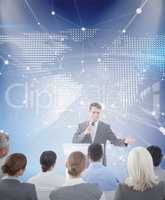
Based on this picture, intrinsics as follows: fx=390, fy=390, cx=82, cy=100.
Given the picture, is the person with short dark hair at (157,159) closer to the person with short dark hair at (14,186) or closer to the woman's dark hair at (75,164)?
the woman's dark hair at (75,164)

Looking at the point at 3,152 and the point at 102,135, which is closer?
the point at 3,152

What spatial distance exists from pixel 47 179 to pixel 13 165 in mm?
501

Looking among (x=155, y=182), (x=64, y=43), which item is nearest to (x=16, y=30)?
(x=64, y=43)

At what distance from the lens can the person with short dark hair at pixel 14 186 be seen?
2.49m

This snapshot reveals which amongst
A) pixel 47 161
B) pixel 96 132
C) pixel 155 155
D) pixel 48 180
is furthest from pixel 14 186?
pixel 96 132

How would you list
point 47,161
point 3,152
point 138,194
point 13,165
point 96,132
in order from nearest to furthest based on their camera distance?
point 138,194
point 13,165
point 47,161
point 3,152
point 96,132

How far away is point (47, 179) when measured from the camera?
10.1ft

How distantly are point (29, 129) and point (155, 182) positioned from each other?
14.7 ft

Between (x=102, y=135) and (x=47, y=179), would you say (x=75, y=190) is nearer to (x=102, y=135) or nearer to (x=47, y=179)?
(x=47, y=179)

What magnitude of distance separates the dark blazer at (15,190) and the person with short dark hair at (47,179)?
1.40 ft

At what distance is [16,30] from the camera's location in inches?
259

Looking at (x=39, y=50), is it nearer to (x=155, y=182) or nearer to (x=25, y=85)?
(x=25, y=85)

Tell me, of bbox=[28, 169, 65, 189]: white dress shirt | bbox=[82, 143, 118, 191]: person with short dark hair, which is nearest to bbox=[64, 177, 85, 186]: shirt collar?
bbox=[28, 169, 65, 189]: white dress shirt

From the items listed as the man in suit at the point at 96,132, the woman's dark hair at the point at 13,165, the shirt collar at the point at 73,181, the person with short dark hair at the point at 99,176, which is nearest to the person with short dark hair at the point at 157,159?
the person with short dark hair at the point at 99,176
